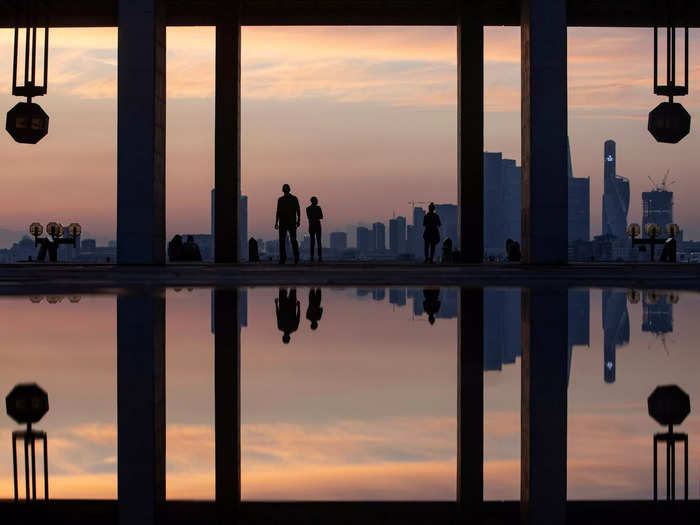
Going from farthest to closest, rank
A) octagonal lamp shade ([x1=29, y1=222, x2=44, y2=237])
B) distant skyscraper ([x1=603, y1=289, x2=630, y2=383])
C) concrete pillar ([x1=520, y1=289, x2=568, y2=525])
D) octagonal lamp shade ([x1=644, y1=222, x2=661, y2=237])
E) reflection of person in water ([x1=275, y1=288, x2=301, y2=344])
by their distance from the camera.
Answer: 1. octagonal lamp shade ([x1=29, y1=222, x2=44, y2=237])
2. octagonal lamp shade ([x1=644, y1=222, x2=661, y2=237])
3. reflection of person in water ([x1=275, y1=288, x2=301, y2=344])
4. distant skyscraper ([x1=603, y1=289, x2=630, y2=383])
5. concrete pillar ([x1=520, y1=289, x2=568, y2=525])

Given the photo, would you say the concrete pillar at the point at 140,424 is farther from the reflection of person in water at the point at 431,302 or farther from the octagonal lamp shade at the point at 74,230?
the octagonal lamp shade at the point at 74,230

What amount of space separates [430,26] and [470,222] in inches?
283

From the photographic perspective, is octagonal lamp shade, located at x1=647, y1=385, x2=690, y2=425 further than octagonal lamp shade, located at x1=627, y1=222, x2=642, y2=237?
No

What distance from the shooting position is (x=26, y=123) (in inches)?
904

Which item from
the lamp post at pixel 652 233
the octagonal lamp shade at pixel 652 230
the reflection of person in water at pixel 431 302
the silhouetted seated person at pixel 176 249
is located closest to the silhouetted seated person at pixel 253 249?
the silhouetted seated person at pixel 176 249

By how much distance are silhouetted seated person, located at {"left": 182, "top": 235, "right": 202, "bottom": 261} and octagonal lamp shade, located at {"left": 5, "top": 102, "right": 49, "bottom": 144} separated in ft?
27.0

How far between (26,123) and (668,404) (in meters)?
22.2

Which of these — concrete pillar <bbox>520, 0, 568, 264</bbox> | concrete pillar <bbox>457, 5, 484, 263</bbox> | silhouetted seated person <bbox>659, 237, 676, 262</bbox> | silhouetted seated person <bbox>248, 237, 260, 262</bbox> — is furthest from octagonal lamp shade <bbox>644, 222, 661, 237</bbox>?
silhouetted seated person <bbox>248, 237, 260, 262</bbox>

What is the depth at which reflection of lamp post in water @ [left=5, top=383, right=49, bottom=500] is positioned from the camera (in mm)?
2598

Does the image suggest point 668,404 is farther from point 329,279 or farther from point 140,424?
point 329,279

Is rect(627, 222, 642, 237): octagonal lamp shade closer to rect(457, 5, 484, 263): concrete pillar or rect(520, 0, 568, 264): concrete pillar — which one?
rect(457, 5, 484, 263): concrete pillar

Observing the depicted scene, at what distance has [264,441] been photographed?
3020 millimetres

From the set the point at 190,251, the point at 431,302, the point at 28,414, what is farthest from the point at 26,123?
the point at 28,414

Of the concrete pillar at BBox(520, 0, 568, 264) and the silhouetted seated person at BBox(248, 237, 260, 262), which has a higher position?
the concrete pillar at BBox(520, 0, 568, 264)
